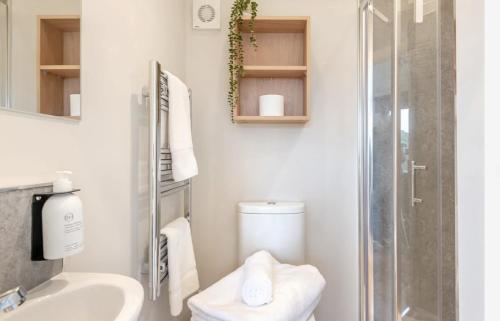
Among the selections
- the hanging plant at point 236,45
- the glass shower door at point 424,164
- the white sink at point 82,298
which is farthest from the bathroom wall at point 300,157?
the white sink at point 82,298

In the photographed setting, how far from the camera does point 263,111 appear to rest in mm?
1580

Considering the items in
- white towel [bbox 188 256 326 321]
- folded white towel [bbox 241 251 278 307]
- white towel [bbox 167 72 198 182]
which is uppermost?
white towel [bbox 167 72 198 182]

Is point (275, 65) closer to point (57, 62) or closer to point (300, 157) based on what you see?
point (300, 157)

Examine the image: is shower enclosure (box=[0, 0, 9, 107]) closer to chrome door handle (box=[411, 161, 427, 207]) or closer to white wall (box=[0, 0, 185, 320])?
white wall (box=[0, 0, 185, 320])

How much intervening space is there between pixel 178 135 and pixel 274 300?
748 millimetres

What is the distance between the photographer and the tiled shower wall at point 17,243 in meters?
0.59

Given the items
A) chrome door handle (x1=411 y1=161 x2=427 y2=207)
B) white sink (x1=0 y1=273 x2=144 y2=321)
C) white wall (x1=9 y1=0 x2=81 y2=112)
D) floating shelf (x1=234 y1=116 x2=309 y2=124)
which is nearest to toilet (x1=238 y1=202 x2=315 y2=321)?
floating shelf (x1=234 y1=116 x2=309 y2=124)

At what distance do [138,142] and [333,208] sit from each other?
1.17 metres

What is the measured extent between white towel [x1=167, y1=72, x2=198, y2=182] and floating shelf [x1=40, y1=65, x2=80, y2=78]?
40cm

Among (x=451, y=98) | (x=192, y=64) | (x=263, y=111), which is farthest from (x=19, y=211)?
(x=451, y=98)

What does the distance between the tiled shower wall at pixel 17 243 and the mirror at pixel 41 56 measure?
20cm

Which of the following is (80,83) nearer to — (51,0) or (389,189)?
(51,0)

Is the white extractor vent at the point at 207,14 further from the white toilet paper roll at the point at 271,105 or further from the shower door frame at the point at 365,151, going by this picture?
the shower door frame at the point at 365,151
